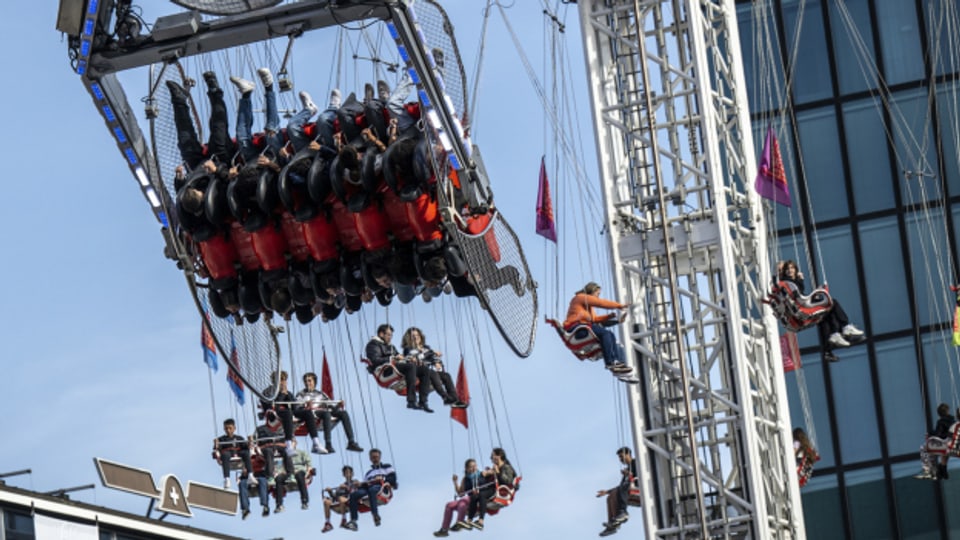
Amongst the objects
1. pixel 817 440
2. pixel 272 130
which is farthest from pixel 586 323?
pixel 817 440

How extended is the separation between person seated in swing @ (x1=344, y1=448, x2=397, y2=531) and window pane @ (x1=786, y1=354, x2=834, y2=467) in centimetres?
628

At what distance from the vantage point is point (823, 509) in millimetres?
31578

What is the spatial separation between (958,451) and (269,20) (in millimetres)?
9248

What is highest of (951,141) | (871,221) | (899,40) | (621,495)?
(899,40)

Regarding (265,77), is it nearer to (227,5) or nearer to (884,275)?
(227,5)

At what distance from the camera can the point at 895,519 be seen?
31.4 m

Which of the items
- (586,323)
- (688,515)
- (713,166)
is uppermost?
(713,166)

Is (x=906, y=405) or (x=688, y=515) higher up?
(x=906, y=405)

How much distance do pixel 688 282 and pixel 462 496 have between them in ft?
14.9

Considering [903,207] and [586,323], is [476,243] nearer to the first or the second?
[586,323]

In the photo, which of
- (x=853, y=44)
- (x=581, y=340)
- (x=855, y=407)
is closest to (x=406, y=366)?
(x=581, y=340)

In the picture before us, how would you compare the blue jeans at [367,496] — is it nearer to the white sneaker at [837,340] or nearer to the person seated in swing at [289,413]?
the person seated in swing at [289,413]

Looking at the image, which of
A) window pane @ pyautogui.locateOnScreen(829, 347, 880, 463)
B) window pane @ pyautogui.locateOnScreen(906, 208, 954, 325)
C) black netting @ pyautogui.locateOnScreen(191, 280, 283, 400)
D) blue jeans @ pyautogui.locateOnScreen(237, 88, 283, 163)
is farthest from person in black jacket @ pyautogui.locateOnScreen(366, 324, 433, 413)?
window pane @ pyautogui.locateOnScreen(906, 208, 954, 325)

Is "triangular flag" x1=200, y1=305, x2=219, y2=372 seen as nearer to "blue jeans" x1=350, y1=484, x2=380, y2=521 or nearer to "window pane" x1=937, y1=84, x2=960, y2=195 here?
"blue jeans" x1=350, y1=484, x2=380, y2=521
